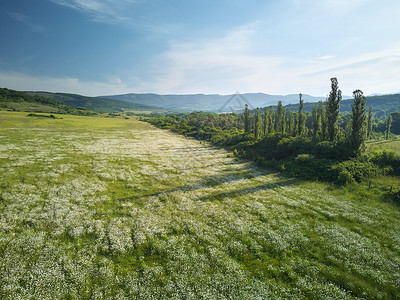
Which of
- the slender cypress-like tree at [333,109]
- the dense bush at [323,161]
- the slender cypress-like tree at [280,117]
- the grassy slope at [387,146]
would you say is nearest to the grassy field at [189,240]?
the dense bush at [323,161]

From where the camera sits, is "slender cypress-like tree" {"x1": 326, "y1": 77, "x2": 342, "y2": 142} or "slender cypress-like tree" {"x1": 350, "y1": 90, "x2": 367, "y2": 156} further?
"slender cypress-like tree" {"x1": 326, "y1": 77, "x2": 342, "y2": 142}

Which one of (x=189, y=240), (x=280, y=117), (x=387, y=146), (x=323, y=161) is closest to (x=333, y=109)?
(x=323, y=161)

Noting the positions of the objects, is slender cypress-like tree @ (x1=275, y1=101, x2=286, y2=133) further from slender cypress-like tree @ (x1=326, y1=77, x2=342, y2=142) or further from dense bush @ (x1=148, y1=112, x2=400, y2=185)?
slender cypress-like tree @ (x1=326, y1=77, x2=342, y2=142)

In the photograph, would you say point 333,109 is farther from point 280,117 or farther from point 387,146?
point 280,117

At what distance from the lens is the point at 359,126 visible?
33531 mm

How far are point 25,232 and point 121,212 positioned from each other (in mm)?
7521

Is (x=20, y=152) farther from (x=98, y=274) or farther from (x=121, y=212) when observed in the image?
(x=98, y=274)

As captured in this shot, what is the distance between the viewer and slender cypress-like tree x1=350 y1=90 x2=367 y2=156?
33.4 metres

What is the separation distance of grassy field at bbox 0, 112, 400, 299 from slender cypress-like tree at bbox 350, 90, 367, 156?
13321mm

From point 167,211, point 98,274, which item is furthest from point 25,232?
point 167,211

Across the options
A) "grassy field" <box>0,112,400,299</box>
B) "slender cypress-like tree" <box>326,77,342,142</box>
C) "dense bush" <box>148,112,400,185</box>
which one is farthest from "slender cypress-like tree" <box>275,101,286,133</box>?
"grassy field" <box>0,112,400,299</box>

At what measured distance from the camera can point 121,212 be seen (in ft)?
64.6

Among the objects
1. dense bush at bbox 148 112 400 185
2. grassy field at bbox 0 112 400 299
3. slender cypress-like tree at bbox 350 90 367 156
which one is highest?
slender cypress-like tree at bbox 350 90 367 156

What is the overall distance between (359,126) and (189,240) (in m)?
36.6
